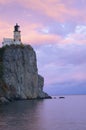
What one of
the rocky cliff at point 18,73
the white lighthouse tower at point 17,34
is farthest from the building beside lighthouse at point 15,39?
the rocky cliff at point 18,73

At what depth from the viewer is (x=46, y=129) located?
5519 cm

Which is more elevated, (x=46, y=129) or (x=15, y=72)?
(x=15, y=72)

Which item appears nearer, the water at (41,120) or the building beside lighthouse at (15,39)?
the water at (41,120)

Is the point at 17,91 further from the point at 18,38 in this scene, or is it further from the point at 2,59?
the point at 18,38

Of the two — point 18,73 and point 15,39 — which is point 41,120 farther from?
point 15,39

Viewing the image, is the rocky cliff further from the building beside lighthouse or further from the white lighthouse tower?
the white lighthouse tower

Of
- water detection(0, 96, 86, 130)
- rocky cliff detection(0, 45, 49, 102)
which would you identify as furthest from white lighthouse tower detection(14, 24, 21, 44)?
water detection(0, 96, 86, 130)

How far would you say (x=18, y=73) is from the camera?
160625mm

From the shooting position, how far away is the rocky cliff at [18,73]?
152637 millimetres

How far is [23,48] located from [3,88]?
82.6ft

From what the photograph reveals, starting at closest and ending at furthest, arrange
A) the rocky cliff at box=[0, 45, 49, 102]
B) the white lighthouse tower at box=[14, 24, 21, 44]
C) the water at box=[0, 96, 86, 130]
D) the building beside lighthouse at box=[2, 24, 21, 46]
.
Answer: the water at box=[0, 96, 86, 130] → the rocky cliff at box=[0, 45, 49, 102] → the building beside lighthouse at box=[2, 24, 21, 46] → the white lighthouse tower at box=[14, 24, 21, 44]

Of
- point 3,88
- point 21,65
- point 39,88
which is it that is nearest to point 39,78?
point 39,88

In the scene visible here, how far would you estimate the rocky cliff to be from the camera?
501 feet

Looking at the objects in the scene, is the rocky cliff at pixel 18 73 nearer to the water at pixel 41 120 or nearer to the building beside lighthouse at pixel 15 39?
the building beside lighthouse at pixel 15 39
